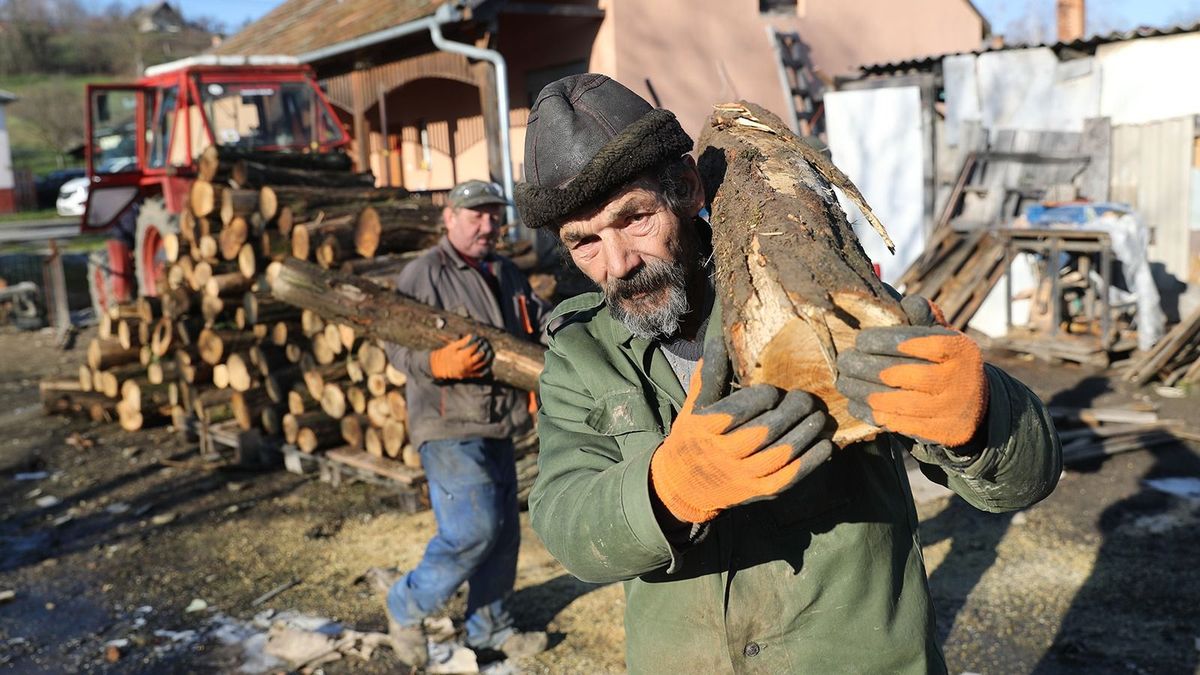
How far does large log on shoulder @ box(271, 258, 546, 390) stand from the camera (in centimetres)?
430

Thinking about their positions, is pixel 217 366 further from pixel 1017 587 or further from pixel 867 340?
pixel 867 340

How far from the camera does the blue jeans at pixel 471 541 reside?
4129mm

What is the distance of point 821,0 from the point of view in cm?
1223

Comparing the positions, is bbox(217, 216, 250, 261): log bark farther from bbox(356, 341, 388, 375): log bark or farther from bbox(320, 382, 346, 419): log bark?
bbox(356, 341, 388, 375): log bark

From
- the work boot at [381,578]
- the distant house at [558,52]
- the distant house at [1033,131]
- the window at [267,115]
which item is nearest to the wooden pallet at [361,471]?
the work boot at [381,578]

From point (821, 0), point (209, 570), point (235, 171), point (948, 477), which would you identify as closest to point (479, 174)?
point (821, 0)

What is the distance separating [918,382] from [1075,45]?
1037cm

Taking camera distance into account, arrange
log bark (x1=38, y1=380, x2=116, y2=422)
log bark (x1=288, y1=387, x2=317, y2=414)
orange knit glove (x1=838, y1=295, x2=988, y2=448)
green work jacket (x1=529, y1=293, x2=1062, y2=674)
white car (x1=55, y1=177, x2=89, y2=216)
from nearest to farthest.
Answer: orange knit glove (x1=838, y1=295, x2=988, y2=448)
green work jacket (x1=529, y1=293, x2=1062, y2=674)
log bark (x1=288, y1=387, x2=317, y2=414)
log bark (x1=38, y1=380, x2=116, y2=422)
white car (x1=55, y1=177, x2=89, y2=216)

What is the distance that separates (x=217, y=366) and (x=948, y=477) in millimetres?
6701

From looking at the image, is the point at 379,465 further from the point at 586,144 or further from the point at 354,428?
the point at 586,144

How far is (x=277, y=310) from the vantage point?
6852 millimetres

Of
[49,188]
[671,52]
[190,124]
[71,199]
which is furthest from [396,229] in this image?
[49,188]

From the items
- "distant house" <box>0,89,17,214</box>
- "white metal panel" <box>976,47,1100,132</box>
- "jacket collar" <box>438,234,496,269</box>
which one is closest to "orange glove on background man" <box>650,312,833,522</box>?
"jacket collar" <box>438,234,496,269</box>

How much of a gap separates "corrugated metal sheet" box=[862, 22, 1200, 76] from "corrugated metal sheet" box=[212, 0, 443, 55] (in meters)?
5.61
